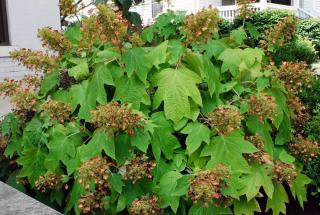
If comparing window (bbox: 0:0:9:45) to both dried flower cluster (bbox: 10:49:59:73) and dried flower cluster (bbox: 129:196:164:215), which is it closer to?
dried flower cluster (bbox: 10:49:59:73)

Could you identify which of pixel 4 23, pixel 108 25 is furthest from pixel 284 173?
pixel 4 23

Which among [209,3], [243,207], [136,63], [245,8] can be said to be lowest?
[209,3]

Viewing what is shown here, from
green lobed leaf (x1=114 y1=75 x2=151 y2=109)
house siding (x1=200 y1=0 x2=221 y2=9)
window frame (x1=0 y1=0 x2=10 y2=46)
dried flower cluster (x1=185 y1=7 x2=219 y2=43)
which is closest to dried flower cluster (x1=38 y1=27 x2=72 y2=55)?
green lobed leaf (x1=114 y1=75 x2=151 y2=109)

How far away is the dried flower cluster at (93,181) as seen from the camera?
2.12 m

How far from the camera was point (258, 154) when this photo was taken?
8.07 ft

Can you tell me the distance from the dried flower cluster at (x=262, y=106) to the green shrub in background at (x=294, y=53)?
132cm

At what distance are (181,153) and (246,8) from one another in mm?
1286

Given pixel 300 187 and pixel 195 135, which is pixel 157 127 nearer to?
pixel 195 135

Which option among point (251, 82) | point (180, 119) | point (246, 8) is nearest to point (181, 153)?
point (180, 119)

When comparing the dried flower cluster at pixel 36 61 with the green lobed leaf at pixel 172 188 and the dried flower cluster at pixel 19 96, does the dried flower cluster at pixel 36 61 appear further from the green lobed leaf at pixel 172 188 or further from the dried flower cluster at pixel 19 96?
the green lobed leaf at pixel 172 188

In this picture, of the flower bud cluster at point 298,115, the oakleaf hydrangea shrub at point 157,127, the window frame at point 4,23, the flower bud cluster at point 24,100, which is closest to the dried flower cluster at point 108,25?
the oakleaf hydrangea shrub at point 157,127

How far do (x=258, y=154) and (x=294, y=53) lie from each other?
161 cm

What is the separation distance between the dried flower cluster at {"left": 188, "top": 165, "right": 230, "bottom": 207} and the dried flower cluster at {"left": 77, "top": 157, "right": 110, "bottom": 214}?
0.41 meters

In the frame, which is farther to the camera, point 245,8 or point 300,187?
point 245,8
